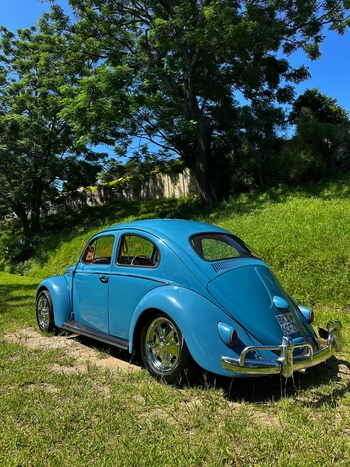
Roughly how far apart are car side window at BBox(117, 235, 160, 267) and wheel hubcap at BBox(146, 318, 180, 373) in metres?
0.72

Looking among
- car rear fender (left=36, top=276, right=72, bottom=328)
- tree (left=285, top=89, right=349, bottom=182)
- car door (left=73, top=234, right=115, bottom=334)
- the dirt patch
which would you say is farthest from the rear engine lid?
tree (left=285, top=89, right=349, bottom=182)

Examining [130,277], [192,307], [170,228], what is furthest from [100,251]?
[192,307]

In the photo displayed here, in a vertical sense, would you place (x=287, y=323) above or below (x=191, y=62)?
below

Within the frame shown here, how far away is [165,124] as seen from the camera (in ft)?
44.9

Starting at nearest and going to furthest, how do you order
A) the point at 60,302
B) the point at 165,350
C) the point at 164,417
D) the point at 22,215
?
the point at 164,417 < the point at 165,350 < the point at 60,302 < the point at 22,215

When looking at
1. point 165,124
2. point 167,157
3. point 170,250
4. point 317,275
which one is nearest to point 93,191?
point 167,157

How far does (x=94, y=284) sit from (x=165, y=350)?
147 cm

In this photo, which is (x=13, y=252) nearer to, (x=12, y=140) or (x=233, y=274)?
(x=12, y=140)

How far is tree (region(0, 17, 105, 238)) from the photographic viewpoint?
17481mm

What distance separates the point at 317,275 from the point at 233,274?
3.90m

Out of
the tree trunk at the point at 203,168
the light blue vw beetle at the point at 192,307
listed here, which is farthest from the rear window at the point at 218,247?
the tree trunk at the point at 203,168

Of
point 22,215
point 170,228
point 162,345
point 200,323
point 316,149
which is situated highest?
point 316,149

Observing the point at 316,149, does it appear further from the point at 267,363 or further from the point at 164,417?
the point at 164,417

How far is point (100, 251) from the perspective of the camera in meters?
5.31
